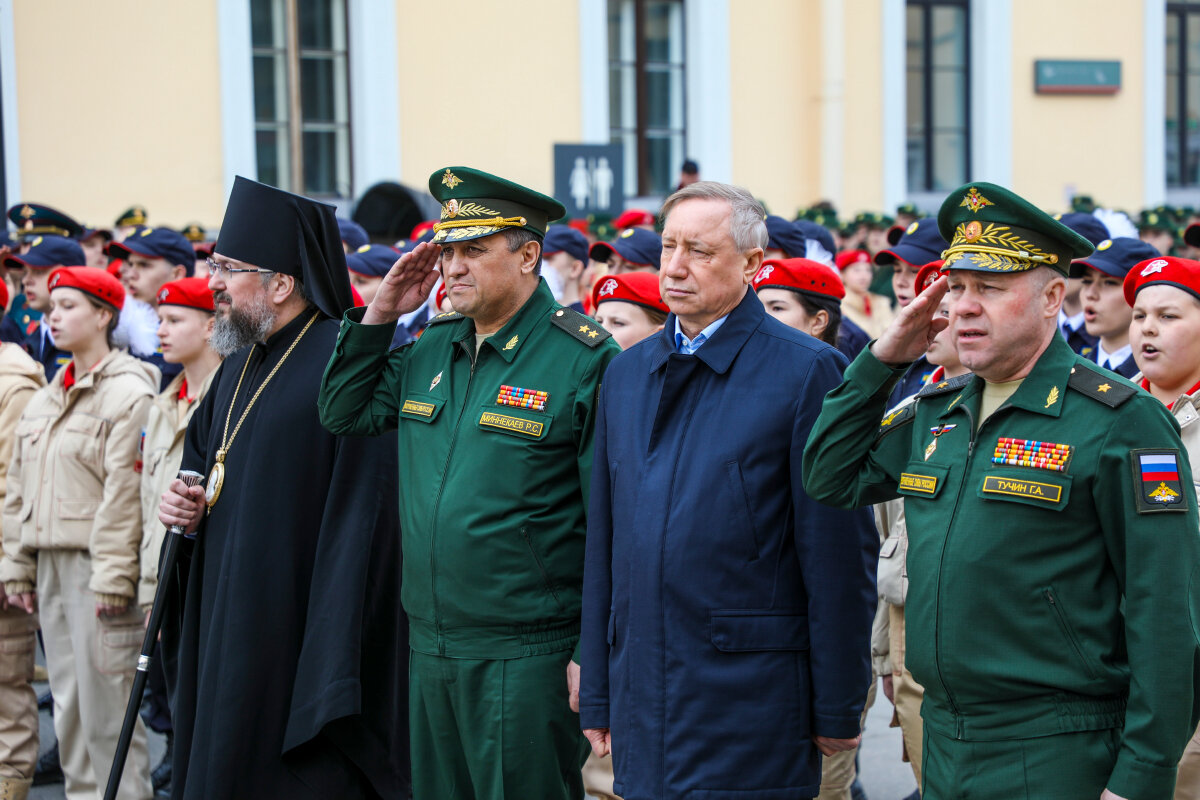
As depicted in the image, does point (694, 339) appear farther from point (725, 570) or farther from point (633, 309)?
point (633, 309)

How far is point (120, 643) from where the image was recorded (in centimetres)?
545

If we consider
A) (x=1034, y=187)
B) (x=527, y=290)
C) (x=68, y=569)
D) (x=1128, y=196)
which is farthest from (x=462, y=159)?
(x=527, y=290)

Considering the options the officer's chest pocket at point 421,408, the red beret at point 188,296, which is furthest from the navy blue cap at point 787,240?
the officer's chest pocket at point 421,408

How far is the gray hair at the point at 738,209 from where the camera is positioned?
11.1 feet

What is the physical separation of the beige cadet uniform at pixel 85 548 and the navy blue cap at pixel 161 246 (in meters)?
2.32

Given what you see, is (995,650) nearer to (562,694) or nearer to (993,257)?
(993,257)

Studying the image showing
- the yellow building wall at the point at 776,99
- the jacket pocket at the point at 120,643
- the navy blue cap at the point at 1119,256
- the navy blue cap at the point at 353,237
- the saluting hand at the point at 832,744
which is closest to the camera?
the saluting hand at the point at 832,744

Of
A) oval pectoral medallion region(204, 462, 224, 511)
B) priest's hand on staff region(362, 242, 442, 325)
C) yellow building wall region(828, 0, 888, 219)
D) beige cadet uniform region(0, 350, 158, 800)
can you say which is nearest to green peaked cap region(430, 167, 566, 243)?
priest's hand on staff region(362, 242, 442, 325)

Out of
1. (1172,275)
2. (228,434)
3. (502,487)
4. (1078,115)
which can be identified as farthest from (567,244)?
(1078,115)

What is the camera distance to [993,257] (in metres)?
2.89

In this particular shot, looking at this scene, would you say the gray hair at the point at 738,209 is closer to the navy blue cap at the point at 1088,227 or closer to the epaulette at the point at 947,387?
the epaulette at the point at 947,387

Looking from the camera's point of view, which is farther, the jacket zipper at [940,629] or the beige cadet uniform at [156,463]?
the beige cadet uniform at [156,463]

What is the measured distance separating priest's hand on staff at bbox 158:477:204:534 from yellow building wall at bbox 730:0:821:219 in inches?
504

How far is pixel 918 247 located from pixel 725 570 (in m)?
3.09
